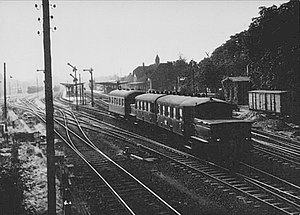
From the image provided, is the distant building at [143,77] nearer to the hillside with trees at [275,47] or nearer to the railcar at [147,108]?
the hillside with trees at [275,47]

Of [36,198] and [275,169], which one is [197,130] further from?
[36,198]

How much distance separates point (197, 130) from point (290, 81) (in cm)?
1938

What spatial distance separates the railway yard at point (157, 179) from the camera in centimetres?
1200

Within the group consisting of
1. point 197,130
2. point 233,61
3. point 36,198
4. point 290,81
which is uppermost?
point 233,61

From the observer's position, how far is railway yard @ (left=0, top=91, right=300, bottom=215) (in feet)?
39.4

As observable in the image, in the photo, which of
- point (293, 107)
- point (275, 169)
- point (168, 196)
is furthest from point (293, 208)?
Result: point (293, 107)

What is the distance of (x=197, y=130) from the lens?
18.0 m

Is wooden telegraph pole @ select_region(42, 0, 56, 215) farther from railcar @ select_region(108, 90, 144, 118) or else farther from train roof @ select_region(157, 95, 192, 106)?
railcar @ select_region(108, 90, 144, 118)

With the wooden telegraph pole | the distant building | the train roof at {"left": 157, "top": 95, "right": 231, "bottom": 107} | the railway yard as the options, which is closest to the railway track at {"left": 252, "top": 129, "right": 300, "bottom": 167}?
the railway yard

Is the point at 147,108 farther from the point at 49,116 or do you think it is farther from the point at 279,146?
the point at 49,116

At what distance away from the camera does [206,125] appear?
1684 cm

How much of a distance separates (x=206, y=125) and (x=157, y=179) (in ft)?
11.1

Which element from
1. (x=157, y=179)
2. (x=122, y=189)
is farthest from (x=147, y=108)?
(x=122, y=189)

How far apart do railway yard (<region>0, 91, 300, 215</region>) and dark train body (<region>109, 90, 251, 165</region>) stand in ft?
2.35
